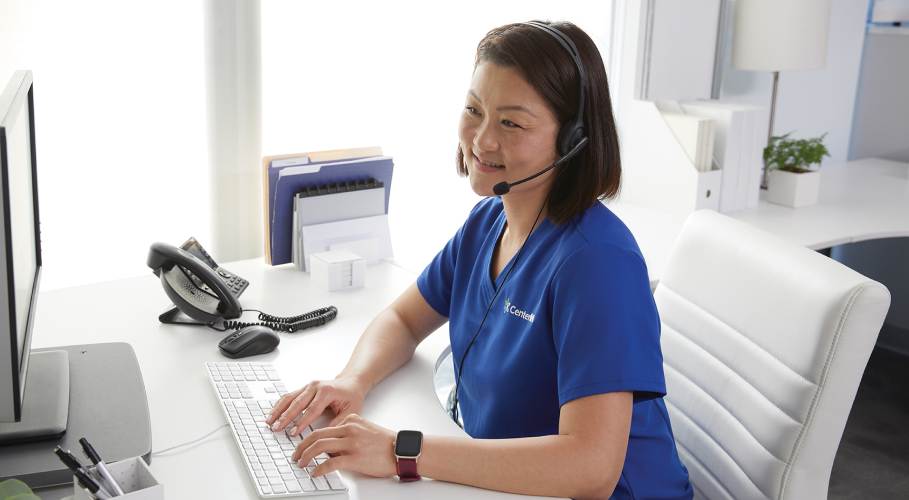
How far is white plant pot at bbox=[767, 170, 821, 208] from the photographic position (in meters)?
2.30

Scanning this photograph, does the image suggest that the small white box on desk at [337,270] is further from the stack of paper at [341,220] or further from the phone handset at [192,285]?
the phone handset at [192,285]

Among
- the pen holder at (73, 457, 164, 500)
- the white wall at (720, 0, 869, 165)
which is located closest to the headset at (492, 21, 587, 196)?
the pen holder at (73, 457, 164, 500)

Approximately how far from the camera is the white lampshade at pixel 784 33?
2.30 meters

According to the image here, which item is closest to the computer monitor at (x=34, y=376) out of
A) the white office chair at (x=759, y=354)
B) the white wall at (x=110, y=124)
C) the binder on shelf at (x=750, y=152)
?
the white wall at (x=110, y=124)

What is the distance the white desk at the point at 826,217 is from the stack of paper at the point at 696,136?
19cm

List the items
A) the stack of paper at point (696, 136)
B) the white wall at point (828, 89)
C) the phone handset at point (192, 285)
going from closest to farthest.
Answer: the phone handset at point (192, 285)
the stack of paper at point (696, 136)
the white wall at point (828, 89)

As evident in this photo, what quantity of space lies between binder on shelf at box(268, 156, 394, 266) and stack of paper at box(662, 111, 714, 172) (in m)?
1.02

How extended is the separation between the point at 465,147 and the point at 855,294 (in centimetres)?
60

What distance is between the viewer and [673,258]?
126 centimetres

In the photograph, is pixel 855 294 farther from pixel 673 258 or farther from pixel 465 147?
pixel 465 147

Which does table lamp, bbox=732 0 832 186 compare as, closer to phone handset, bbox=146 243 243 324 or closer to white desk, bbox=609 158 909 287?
white desk, bbox=609 158 909 287

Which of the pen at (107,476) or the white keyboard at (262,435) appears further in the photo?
the white keyboard at (262,435)

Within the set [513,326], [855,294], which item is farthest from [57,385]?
[855,294]

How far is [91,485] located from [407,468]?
35 centimetres
